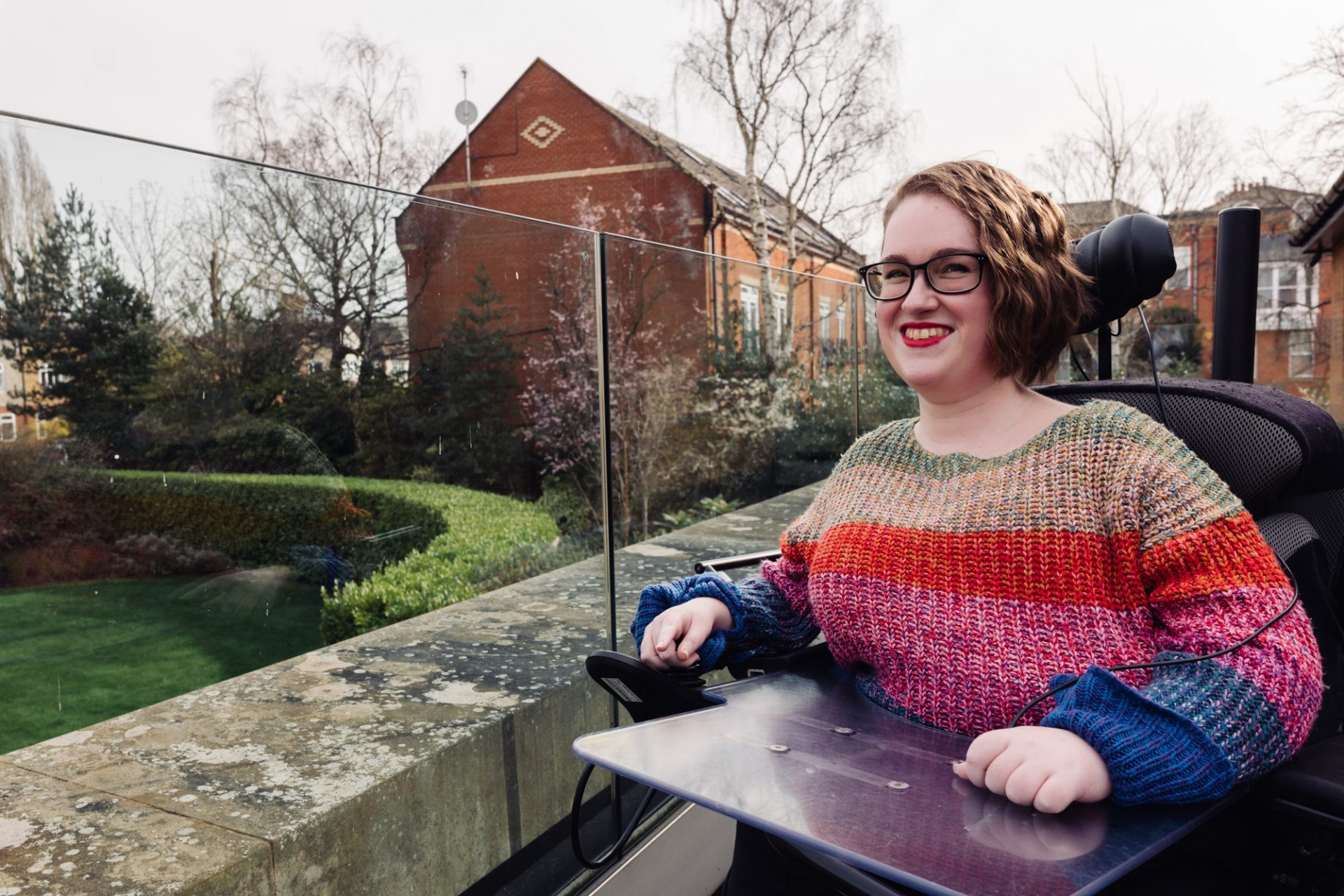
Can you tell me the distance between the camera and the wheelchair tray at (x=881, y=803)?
90 centimetres

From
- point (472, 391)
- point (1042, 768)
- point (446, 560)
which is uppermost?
point (472, 391)

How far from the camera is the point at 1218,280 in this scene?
206 centimetres

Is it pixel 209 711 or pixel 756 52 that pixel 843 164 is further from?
pixel 209 711

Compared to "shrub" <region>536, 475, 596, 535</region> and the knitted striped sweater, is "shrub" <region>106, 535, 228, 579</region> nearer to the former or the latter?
"shrub" <region>536, 475, 596, 535</region>

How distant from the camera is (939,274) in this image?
1364 mm

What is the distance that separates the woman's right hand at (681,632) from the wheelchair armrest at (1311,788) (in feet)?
2.49

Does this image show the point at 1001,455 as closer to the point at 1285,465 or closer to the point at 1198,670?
the point at 1198,670

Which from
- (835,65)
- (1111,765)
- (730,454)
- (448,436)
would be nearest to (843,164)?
(835,65)

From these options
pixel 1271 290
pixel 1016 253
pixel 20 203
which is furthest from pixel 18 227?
pixel 1271 290

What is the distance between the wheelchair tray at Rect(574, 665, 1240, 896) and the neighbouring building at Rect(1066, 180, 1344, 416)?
1850 cm

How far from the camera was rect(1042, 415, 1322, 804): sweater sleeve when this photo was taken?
3.32ft

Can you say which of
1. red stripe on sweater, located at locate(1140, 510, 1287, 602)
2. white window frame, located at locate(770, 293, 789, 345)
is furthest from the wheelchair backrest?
white window frame, located at locate(770, 293, 789, 345)

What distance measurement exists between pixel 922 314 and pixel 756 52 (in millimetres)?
22219

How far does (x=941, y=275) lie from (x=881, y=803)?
2.39 feet
